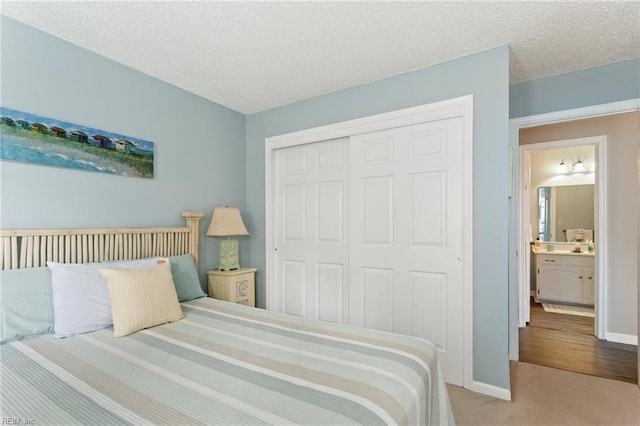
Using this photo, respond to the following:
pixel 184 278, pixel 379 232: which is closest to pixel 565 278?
pixel 379 232

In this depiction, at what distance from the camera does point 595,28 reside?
1979 mm

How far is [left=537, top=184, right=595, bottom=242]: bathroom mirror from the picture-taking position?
4762 mm

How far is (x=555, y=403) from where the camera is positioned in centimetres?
208

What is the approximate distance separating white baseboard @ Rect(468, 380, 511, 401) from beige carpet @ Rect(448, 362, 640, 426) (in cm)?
3

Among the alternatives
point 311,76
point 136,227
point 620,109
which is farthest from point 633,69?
point 136,227

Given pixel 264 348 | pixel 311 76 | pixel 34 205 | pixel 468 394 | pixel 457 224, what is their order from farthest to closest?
1. pixel 311 76
2. pixel 457 224
3. pixel 468 394
4. pixel 34 205
5. pixel 264 348

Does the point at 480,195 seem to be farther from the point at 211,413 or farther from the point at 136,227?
the point at 136,227

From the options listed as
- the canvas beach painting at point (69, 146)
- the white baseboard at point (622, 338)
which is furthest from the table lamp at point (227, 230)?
the white baseboard at point (622, 338)

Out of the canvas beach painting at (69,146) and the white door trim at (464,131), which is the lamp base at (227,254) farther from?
the white door trim at (464,131)

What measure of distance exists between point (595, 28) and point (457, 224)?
1.56 meters

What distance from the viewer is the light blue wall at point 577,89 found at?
239 cm

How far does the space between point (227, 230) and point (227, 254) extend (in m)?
0.34

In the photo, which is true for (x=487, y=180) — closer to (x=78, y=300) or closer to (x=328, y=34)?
(x=328, y=34)

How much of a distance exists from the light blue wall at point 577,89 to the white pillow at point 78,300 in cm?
361
